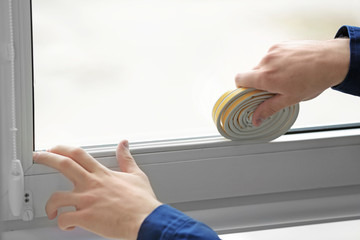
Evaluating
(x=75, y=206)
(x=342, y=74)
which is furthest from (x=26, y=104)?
(x=342, y=74)

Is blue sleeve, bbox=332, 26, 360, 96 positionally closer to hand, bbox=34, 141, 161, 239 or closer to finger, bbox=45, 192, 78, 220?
hand, bbox=34, 141, 161, 239

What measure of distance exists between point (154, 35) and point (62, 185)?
33 cm

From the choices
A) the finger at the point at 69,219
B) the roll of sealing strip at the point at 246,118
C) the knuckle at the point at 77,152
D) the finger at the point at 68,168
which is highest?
the roll of sealing strip at the point at 246,118

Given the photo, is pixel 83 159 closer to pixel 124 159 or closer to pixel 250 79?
pixel 124 159

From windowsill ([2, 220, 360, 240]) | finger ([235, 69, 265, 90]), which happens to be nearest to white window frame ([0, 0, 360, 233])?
windowsill ([2, 220, 360, 240])

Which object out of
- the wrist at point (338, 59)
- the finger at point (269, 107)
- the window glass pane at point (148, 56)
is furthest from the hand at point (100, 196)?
the wrist at point (338, 59)

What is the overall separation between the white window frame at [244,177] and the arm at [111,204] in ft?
0.18

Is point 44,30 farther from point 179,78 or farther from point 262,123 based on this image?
point 262,123

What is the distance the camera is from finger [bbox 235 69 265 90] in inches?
38.0

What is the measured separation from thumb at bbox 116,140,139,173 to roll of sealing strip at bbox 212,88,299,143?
17 centimetres

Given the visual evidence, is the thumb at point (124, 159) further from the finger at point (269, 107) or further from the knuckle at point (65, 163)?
the finger at point (269, 107)

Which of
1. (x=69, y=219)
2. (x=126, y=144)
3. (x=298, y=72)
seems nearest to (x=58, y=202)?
(x=69, y=219)

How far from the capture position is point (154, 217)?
0.85 m

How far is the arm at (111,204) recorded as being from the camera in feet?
2.74
